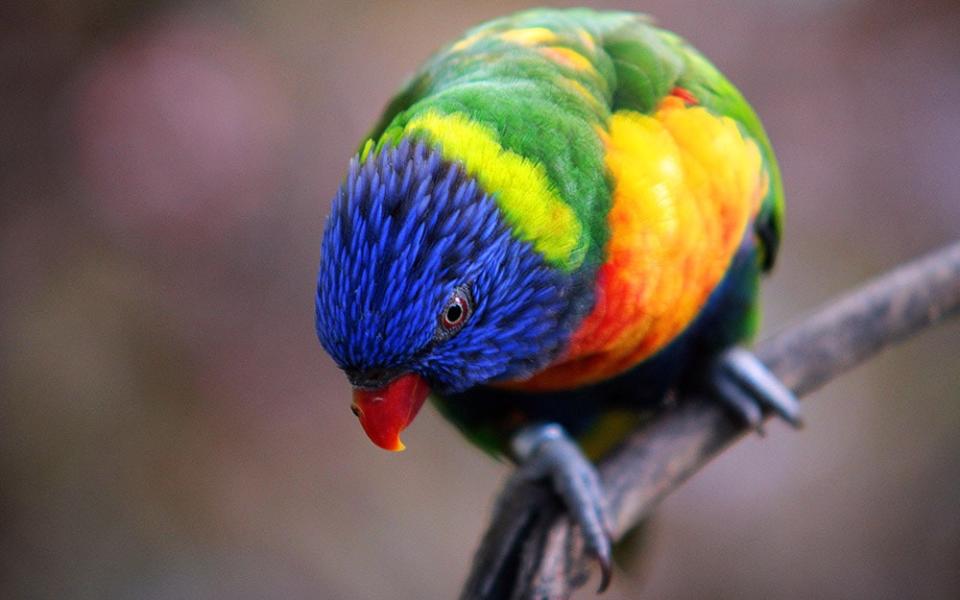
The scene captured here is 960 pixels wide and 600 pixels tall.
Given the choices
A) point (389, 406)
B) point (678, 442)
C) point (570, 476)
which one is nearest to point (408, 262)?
point (389, 406)

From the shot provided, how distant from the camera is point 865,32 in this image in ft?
9.94

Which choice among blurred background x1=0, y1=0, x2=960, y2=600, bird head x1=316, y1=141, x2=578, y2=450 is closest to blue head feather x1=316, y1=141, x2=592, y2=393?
bird head x1=316, y1=141, x2=578, y2=450

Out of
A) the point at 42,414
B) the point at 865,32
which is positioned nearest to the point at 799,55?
the point at 865,32

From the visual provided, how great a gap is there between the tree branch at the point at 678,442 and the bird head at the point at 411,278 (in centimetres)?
38

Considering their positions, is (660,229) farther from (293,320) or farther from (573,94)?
(293,320)

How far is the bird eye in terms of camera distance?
3.42ft

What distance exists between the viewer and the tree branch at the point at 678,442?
4.55 ft

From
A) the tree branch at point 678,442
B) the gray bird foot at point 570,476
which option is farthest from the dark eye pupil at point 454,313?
the gray bird foot at point 570,476

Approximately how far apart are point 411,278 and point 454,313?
0.09 meters

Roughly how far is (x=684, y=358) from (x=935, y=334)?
5.14 feet

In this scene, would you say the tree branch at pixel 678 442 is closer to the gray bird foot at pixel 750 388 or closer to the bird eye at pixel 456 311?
the gray bird foot at pixel 750 388

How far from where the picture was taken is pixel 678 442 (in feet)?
5.41

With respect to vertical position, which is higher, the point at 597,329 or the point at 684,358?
the point at 597,329

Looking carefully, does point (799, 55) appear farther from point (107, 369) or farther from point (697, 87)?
point (107, 369)
